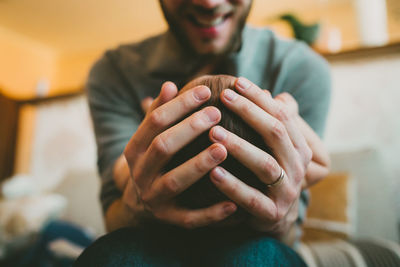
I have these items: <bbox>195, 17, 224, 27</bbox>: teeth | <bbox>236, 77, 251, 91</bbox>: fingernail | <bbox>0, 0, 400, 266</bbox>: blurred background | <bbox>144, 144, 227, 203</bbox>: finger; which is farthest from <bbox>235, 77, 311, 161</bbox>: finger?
<bbox>0, 0, 400, 266</bbox>: blurred background

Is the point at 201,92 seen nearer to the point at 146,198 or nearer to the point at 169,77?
the point at 146,198

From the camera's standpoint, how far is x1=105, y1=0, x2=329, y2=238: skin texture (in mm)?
376

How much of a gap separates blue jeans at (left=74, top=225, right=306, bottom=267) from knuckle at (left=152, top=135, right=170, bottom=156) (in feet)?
0.63

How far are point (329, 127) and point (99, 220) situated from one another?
160cm

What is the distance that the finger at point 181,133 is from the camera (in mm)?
Answer: 372

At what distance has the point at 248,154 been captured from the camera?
38 centimetres

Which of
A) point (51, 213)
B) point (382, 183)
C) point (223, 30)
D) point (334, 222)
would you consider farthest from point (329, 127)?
point (51, 213)

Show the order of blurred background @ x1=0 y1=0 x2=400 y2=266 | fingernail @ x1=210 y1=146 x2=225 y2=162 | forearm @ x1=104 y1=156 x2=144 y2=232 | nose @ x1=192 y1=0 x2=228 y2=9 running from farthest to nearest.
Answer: blurred background @ x1=0 y1=0 x2=400 y2=266 < nose @ x1=192 y1=0 x2=228 y2=9 < forearm @ x1=104 y1=156 x2=144 y2=232 < fingernail @ x1=210 y1=146 x2=225 y2=162

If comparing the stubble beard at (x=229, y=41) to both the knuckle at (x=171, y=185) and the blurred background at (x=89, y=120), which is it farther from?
the blurred background at (x=89, y=120)

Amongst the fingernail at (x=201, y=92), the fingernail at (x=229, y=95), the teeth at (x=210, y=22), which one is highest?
the teeth at (x=210, y=22)

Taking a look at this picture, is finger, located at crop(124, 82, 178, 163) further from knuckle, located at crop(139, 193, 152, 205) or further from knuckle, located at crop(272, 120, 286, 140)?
knuckle, located at crop(272, 120, 286, 140)

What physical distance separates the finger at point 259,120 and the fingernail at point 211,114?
0.08 feet

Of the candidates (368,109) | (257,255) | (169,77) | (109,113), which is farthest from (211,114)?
(368,109)

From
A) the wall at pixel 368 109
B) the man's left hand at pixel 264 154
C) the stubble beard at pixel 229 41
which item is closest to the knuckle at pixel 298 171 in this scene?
the man's left hand at pixel 264 154
